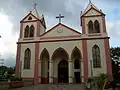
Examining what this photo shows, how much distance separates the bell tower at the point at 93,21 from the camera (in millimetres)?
28625

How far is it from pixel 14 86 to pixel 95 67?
12953mm

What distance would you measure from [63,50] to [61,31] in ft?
11.4

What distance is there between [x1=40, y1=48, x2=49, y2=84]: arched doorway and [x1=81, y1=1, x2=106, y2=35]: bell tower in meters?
8.09

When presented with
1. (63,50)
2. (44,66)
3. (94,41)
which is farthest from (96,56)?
(44,66)

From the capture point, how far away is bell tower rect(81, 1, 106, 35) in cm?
2862

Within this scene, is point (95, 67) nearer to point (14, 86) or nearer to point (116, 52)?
point (14, 86)

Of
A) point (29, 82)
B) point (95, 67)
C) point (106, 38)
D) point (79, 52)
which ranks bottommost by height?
point (29, 82)

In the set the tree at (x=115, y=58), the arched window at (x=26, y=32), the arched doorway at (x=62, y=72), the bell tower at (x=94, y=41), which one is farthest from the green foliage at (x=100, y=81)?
the tree at (x=115, y=58)

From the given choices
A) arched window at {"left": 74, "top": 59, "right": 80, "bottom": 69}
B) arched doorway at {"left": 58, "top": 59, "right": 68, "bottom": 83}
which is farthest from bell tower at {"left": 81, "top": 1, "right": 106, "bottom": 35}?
arched doorway at {"left": 58, "top": 59, "right": 68, "bottom": 83}

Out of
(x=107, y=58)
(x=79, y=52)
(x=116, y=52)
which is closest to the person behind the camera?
(x=107, y=58)

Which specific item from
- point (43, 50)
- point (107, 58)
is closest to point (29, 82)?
point (43, 50)

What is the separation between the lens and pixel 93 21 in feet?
96.3

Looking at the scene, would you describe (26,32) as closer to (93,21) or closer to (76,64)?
(76,64)

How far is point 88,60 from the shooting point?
26.8m
